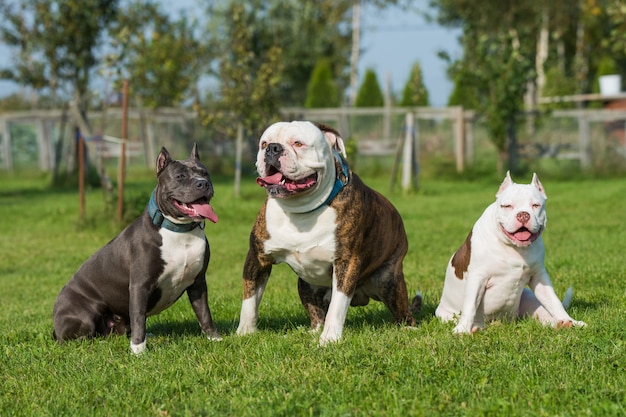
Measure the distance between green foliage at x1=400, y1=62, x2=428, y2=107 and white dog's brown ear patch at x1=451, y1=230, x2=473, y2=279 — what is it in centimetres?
2452

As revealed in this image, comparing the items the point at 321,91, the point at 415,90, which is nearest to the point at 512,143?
the point at 415,90

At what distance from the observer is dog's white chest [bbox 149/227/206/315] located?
20.0 ft

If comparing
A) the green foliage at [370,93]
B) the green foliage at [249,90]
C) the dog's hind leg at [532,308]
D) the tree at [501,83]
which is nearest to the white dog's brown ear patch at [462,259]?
the dog's hind leg at [532,308]

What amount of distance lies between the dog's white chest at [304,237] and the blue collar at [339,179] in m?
0.08

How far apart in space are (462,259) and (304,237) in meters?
1.26

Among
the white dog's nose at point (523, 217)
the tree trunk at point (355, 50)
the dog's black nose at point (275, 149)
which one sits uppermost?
the tree trunk at point (355, 50)

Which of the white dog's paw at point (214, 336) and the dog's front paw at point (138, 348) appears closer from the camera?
the dog's front paw at point (138, 348)

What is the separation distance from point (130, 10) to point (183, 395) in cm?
2823

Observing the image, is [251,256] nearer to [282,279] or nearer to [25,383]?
[25,383]

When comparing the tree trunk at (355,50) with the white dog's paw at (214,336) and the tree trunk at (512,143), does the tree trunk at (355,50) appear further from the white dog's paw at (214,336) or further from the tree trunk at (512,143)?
the white dog's paw at (214,336)

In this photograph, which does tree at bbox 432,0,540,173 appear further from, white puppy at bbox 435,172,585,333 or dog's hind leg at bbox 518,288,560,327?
white puppy at bbox 435,172,585,333

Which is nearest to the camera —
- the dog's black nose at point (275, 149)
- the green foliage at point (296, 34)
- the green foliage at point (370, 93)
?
the dog's black nose at point (275, 149)

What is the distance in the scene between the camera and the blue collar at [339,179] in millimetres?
6008

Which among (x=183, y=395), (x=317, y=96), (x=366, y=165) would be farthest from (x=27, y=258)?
(x=317, y=96)
